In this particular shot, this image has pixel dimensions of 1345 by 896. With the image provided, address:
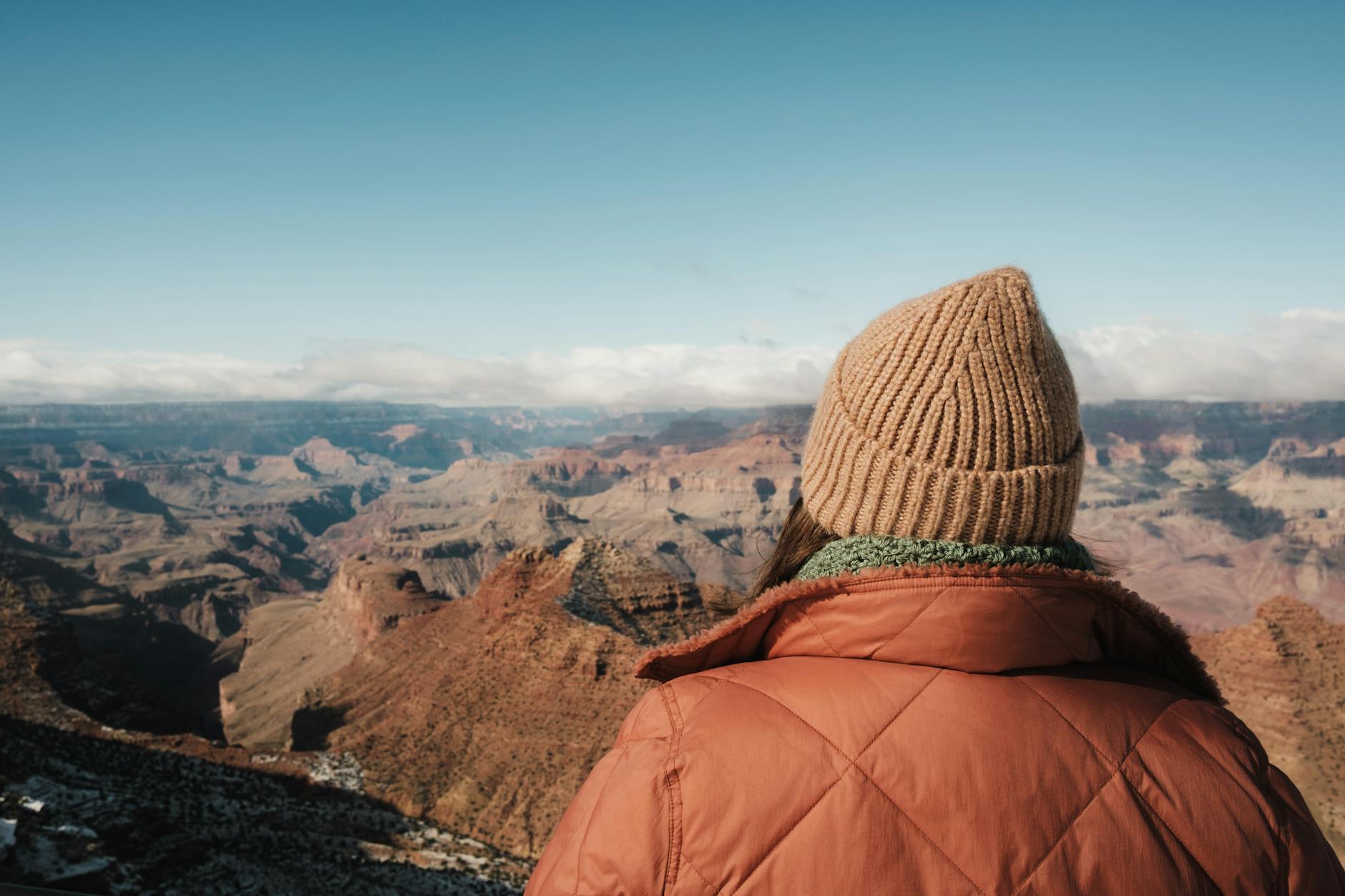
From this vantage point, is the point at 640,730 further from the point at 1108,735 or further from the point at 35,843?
the point at 35,843

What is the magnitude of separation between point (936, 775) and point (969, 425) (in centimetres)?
100

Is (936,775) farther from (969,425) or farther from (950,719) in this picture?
(969,425)

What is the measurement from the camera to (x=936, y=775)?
1.73 m

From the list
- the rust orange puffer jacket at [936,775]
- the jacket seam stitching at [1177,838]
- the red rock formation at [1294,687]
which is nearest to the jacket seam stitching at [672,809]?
the rust orange puffer jacket at [936,775]

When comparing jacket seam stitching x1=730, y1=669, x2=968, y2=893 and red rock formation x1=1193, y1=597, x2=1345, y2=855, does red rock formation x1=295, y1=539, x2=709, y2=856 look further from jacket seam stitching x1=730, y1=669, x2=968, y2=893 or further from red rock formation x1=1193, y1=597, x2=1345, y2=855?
jacket seam stitching x1=730, y1=669, x2=968, y2=893

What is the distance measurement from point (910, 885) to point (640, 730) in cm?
75

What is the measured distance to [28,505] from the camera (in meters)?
190

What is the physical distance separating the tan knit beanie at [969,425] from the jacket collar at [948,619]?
27 cm

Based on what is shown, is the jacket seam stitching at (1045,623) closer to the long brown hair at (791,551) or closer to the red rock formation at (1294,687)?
the long brown hair at (791,551)

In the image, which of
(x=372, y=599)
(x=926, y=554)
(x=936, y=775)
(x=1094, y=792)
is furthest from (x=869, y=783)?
(x=372, y=599)

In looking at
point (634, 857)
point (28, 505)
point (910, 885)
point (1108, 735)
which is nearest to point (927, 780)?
point (910, 885)

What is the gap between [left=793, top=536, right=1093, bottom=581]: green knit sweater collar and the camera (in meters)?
2.10

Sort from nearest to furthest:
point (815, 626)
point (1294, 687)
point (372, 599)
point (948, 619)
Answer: point (948, 619) < point (815, 626) < point (1294, 687) < point (372, 599)

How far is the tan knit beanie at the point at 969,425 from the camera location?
2.15m
